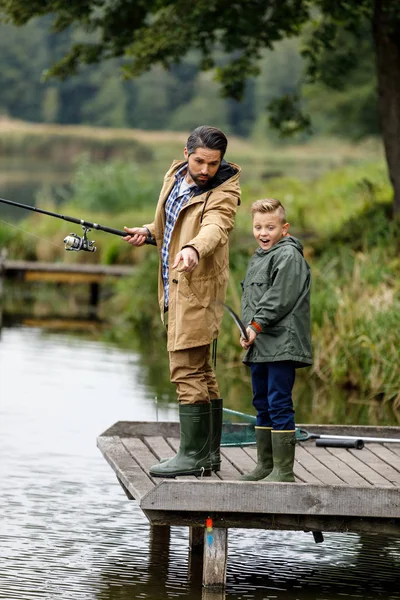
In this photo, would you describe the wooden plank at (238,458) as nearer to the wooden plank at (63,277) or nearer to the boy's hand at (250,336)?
the boy's hand at (250,336)

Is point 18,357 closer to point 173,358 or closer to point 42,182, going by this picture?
point 173,358

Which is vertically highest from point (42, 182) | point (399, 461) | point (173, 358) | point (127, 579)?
point (42, 182)

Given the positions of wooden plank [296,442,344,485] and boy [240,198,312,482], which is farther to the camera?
wooden plank [296,442,344,485]

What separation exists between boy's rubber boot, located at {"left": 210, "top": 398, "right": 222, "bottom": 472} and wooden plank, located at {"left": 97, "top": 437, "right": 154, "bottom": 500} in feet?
1.27

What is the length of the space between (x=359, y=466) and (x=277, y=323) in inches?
47.0

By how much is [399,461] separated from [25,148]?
220 feet

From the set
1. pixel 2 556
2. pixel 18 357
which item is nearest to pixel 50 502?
pixel 2 556

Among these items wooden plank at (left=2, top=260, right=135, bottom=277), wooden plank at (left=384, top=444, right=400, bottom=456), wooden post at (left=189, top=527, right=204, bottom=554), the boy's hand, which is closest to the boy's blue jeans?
the boy's hand

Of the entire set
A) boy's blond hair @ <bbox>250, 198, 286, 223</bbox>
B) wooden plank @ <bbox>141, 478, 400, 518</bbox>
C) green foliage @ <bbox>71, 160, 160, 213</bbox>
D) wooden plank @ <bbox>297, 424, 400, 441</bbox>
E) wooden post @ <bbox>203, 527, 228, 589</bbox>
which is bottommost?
wooden post @ <bbox>203, 527, 228, 589</bbox>

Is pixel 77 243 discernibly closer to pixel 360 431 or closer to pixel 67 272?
pixel 360 431

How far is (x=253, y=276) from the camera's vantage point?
6.34 meters

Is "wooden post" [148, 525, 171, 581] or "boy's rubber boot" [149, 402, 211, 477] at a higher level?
"boy's rubber boot" [149, 402, 211, 477]

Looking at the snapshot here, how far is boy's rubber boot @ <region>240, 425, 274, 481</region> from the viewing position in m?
6.41

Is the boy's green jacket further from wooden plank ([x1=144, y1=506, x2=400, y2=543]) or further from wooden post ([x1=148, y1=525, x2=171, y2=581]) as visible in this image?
wooden post ([x1=148, y1=525, x2=171, y2=581])
